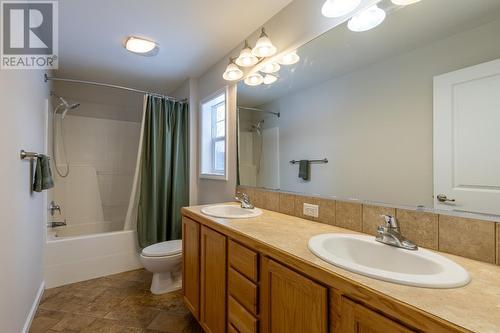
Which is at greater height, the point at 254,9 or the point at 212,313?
the point at 254,9

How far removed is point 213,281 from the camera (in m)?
1.44

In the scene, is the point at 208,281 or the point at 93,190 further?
the point at 93,190

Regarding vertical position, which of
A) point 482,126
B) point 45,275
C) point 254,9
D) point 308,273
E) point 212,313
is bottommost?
point 45,275

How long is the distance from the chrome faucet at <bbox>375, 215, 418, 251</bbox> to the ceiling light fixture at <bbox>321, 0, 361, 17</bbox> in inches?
43.8

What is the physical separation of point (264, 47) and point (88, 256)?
2.69 meters

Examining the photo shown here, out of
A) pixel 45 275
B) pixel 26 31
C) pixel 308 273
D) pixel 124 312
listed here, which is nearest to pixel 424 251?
pixel 308 273

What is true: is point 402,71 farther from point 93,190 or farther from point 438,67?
point 93,190

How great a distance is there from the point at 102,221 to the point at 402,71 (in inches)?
148

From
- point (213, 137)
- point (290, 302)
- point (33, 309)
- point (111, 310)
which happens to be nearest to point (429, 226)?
point (290, 302)

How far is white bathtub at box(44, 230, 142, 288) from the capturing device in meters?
2.30

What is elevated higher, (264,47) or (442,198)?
(264,47)

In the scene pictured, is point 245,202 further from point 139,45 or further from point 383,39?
point 139,45

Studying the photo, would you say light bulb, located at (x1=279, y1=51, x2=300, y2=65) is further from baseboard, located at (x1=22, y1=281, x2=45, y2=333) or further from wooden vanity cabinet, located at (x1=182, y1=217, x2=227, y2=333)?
baseboard, located at (x1=22, y1=281, x2=45, y2=333)

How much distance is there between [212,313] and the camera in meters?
1.45
